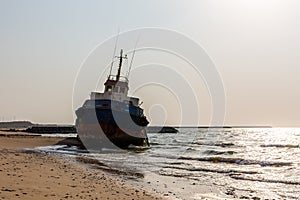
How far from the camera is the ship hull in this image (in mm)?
37188

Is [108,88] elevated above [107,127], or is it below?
above

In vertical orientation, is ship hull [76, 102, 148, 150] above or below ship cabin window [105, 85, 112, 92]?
below

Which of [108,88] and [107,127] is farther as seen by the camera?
[108,88]

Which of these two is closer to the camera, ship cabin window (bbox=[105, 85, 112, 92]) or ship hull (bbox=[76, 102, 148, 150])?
ship hull (bbox=[76, 102, 148, 150])

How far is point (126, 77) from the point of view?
4678cm

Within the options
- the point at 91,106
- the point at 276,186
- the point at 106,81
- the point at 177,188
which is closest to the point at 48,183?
the point at 177,188

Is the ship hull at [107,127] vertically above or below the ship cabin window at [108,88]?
below

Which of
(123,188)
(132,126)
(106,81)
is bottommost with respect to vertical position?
(123,188)

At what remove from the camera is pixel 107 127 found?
37031 millimetres

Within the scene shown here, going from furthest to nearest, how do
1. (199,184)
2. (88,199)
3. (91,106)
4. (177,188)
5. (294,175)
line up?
1. (91,106)
2. (294,175)
3. (199,184)
4. (177,188)
5. (88,199)

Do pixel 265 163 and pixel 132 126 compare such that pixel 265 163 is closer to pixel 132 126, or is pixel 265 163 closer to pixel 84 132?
pixel 132 126

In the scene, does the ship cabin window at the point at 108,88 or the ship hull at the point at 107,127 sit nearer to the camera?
the ship hull at the point at 107,127

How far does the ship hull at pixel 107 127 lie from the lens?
37188 mm

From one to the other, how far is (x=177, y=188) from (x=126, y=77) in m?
32.8
